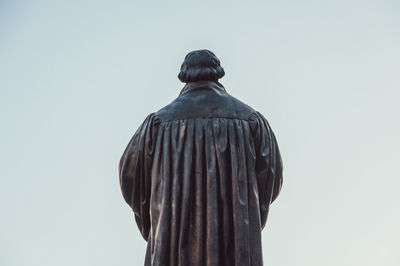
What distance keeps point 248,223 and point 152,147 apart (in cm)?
148

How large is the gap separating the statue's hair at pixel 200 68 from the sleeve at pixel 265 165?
2.46 feet

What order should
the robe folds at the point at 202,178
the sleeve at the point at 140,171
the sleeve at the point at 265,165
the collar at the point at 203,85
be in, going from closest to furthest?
the robe folds at the point at 202,178 < the sleeve at the point at 265,165 < the sleeve at the point at 140,171 < the collar at the point at 203,85

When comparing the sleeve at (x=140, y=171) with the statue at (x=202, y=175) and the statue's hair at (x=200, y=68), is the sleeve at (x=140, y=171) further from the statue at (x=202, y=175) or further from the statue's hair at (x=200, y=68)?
the statue's hair at (x=200, y=68)

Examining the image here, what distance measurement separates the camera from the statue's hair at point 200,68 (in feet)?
31.4

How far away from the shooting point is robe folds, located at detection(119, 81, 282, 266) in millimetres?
8477

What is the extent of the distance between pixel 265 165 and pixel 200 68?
4.75 ft

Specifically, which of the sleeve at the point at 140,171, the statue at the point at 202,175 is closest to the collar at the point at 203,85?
the statue at the point at 202,175

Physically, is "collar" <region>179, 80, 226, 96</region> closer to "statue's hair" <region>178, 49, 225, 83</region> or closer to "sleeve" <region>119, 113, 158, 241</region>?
"statue's hair" <region>178, 49, 225, 83</region>

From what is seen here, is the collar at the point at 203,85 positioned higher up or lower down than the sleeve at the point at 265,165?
higher up

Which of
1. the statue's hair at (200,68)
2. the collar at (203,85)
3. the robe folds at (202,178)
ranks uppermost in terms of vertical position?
the statue's hair at (200,68)

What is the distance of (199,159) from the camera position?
29.0 ft

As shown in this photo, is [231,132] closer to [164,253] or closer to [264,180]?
[264,180]

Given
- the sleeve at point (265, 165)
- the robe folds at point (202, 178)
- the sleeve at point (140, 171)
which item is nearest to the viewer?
the robe folds at point (202, 178)

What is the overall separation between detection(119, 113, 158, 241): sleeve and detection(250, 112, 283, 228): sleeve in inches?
46.3
